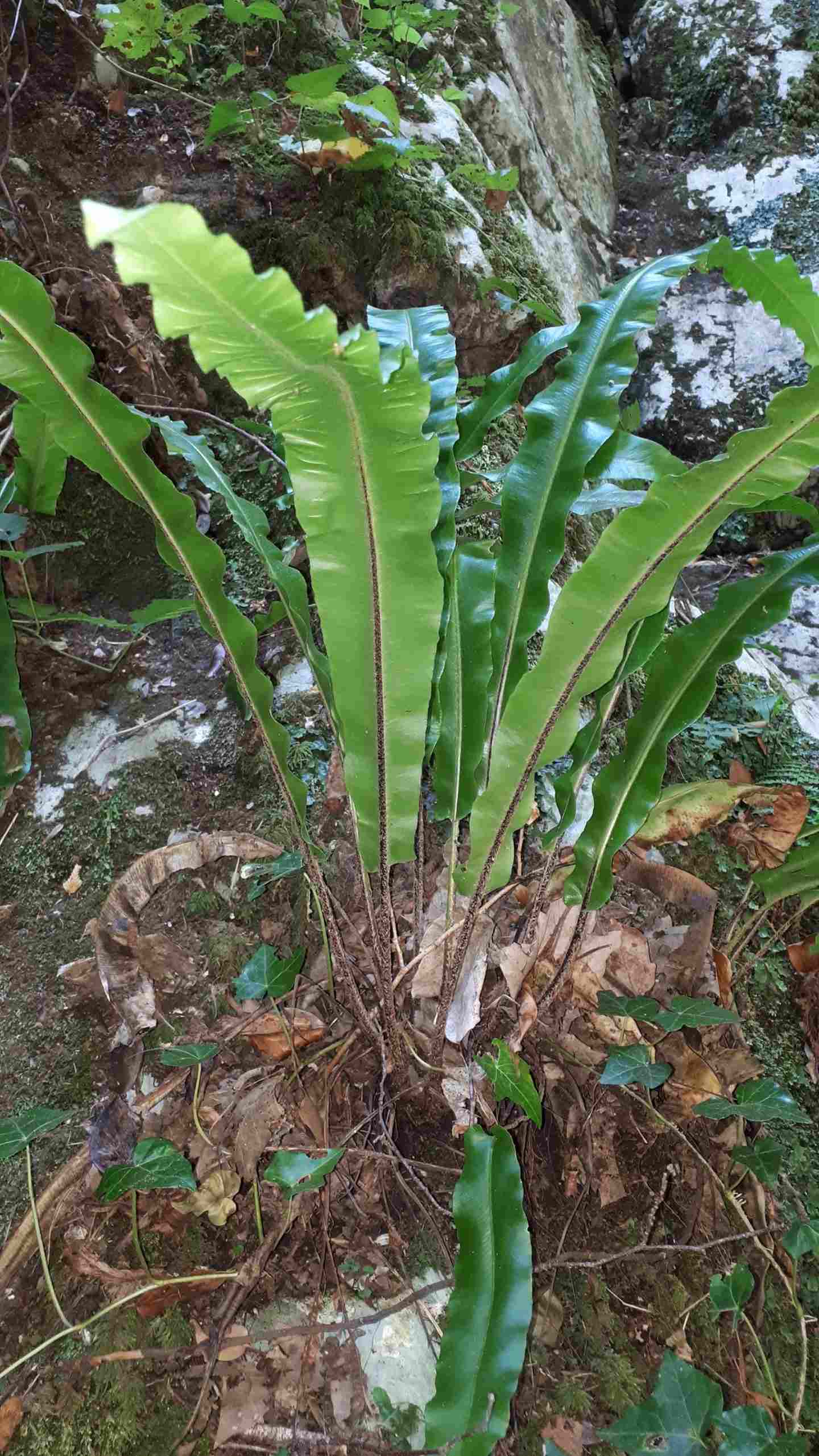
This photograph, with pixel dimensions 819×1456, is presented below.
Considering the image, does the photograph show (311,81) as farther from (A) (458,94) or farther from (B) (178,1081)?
(B) (178,1081)

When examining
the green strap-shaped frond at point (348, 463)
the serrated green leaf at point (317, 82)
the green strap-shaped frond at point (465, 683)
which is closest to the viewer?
the green strap-shaped frond at point (348, 463)

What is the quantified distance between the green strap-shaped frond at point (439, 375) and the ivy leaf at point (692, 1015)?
0.64m

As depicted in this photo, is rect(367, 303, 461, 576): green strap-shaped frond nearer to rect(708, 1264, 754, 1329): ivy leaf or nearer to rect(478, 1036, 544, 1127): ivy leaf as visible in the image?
rect(478, 1036, 544, 1127): ivy leaf

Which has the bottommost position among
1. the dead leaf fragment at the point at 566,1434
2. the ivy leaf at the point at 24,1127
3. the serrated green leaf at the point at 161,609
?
the dead leaf fragment at the point at 566,1434

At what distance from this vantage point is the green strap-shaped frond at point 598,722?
3.17 ft

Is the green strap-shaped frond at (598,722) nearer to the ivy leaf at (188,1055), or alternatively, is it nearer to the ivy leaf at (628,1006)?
the ivy leaf at (628,1006)

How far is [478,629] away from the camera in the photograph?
102 cm

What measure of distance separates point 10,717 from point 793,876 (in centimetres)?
144

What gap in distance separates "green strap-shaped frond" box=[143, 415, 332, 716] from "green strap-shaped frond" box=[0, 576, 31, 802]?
0.46m

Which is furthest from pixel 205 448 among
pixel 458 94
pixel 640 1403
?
pixel 458 94

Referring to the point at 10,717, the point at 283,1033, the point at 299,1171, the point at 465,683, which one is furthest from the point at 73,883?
the point at 465,683

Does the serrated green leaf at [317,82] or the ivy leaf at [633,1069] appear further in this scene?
the serrated green leaf at [317,82]

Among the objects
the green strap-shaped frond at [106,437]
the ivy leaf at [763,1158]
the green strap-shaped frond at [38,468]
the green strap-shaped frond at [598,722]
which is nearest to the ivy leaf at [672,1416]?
the ivy leaf at [763,1158]

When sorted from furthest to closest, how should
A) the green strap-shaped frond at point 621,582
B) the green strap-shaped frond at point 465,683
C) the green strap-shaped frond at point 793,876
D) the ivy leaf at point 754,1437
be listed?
the green strap-shaped frond at point 793,876
the green strap-shaped frond at point 465,683
the ivy leaf at point 754,1437
the green strap-shaped frond at point 621,582
